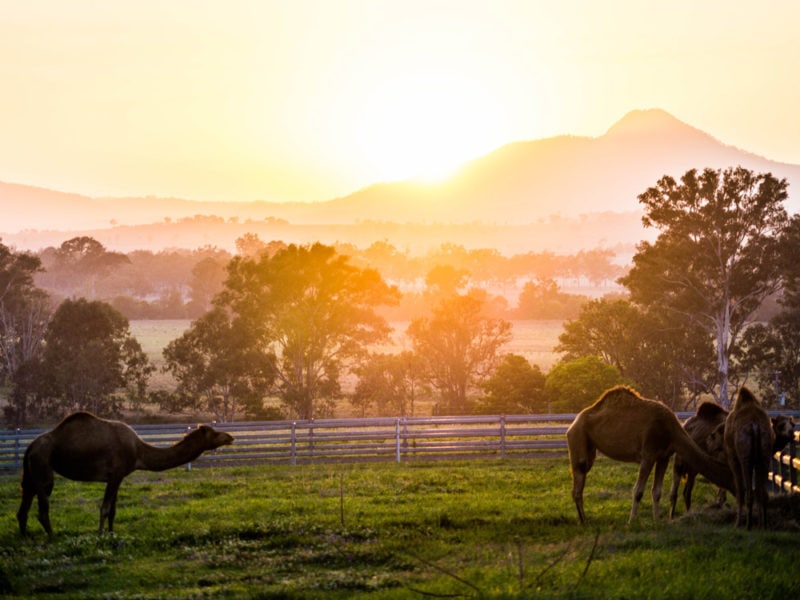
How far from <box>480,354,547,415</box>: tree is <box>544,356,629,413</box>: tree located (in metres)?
1.69

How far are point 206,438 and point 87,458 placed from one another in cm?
236

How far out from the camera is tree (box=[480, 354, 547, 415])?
54656 mm

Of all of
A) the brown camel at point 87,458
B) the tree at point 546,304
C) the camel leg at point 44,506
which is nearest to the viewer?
the camel leg at point 44,506

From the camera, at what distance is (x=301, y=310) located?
A: 62.2 meters

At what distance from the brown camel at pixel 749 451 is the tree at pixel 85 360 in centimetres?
4807

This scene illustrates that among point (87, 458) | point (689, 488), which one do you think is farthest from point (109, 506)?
point (689, 488)

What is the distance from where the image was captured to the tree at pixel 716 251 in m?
58.1

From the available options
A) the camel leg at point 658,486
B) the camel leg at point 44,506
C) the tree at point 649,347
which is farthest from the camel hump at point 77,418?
the tree at point 649,347

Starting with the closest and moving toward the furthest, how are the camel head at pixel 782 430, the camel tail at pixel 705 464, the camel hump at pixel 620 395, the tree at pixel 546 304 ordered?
1. the camel tail at pixel 705 464
2. the camel hump at pixel 620 395
3. the camel head at pixel 782 430
4. the tree at pixel 546 304

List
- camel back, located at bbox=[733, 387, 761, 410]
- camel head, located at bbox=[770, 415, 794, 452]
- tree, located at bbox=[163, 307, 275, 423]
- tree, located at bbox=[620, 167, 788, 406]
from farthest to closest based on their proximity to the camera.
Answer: tree, located at bbox=[163, 307, 275, 423] → tree, located at bbox=[620, 167, 788, 406] → camel head, located at bbox=[770, 415, 794, 452] → camel back, located at bbox=[733, 387, 761, 410]

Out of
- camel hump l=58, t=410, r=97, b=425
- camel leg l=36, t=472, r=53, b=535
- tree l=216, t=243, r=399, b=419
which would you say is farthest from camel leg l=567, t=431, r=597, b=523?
tree l=216, t=243, r=399, b=419

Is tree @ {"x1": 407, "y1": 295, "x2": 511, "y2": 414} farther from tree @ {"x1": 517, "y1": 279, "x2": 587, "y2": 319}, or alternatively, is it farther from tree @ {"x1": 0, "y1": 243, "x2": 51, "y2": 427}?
tree @ {"x1": 517, "y1": 279, "x2": 587, "y2": 319}

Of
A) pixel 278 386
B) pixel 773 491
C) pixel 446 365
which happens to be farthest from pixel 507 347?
pixel 773 491

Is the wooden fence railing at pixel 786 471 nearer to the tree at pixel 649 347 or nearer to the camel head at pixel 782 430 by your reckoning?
the camel head at pixel 782 430
